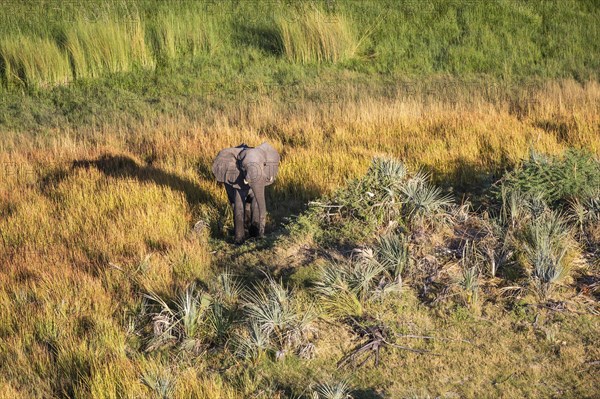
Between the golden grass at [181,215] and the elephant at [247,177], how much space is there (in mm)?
433

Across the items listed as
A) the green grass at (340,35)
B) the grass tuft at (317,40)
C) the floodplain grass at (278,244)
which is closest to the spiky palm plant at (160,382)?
the floodplain grass at (278,244)

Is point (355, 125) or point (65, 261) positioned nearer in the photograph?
point (65, 261)

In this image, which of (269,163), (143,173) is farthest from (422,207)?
(143,173)

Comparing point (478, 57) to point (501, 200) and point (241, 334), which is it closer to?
point (501, 200)

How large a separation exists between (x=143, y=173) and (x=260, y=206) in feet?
9.20

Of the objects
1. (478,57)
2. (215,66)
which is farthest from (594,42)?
(215,66)

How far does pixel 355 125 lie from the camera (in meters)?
11.2

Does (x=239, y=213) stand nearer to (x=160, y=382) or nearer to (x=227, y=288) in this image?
(x=227, y=288)

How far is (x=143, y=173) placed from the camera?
9.68 metres

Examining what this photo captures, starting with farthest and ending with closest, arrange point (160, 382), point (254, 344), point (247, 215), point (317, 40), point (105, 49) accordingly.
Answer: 1. point (317, 40)
2. point (105, 49)
3. point (247, 215)
4. point (254, 344)
5. point (160, 382)

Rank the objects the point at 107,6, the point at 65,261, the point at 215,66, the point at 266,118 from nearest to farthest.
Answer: the point at 65,261
the point at 266,118
the point at 215,66
the point at 107,6

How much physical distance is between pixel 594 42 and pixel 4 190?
1179cm

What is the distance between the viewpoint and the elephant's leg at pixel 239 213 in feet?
24.1

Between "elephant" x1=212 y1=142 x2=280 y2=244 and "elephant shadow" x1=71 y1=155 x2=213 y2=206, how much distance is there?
A: 3.97 ft
